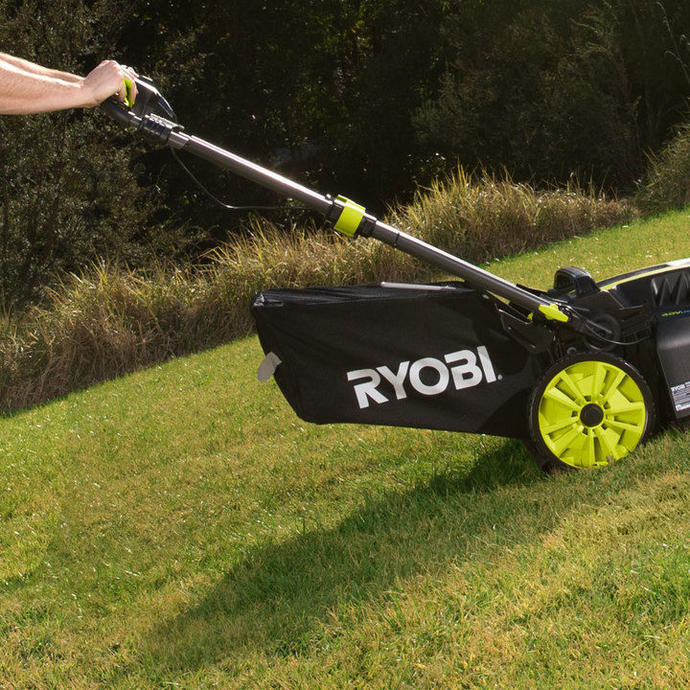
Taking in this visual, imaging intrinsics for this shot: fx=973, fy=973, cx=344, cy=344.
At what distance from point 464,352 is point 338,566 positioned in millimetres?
921

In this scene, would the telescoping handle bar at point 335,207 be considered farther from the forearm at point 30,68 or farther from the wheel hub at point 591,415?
the wheel hub at point 591,415

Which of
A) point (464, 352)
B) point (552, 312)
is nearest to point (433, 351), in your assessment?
point (464, 352)

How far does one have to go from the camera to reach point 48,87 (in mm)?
3096

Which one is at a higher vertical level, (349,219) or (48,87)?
(48,87)

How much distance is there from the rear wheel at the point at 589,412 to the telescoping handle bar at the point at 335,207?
0.75 feet

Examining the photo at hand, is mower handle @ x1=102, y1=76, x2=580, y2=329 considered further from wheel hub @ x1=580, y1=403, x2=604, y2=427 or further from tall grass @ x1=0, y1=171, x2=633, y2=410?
tall grass @ x1=0, y1=171, x2=633, y2=410

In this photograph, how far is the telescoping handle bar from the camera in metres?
3.45

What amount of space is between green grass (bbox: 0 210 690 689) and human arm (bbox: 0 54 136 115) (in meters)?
1.79

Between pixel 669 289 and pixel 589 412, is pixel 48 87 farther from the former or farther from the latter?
pixel 669 289

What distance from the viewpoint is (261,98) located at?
20672mm

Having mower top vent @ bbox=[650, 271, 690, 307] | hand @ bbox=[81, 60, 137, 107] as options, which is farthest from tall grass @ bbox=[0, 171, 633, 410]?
hand @ bbox=[81, 60, 137, 107]

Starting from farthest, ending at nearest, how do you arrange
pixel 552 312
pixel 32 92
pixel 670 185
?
1. pixel 670 185
2. pixel 552 312
3. pixel 32 92

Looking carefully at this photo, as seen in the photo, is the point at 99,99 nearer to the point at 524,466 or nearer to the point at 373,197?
the point at 524,466

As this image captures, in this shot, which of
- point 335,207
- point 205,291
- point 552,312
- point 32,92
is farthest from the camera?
point 205,291
